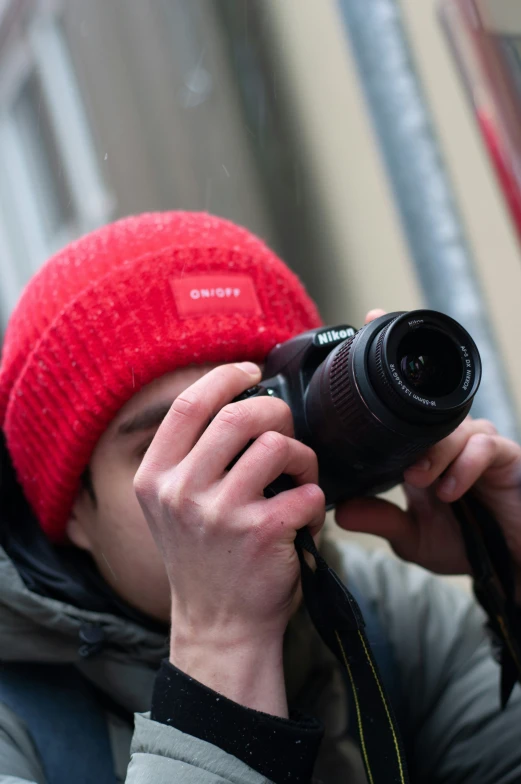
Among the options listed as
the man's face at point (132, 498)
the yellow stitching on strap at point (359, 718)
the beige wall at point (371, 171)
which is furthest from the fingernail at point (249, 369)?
the beige wall at point (371, 171)

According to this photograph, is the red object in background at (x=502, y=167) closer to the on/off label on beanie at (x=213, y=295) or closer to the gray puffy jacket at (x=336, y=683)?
the on/off label on beanie at (x=213, y=295)

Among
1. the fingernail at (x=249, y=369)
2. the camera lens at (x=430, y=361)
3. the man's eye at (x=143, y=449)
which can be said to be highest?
the fingernail at (x=249, y=369)

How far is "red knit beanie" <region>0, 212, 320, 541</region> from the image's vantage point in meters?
0.80

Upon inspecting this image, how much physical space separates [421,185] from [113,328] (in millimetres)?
516

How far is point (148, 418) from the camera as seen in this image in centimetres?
80

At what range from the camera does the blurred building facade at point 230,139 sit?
1.11 m

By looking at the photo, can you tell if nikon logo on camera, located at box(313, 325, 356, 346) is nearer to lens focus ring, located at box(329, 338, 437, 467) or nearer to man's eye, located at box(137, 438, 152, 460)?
lens focus ring, located at box(329, 338, 437, 467)

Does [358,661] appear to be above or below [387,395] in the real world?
below

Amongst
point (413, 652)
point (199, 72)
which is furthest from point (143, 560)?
point (199, 72)

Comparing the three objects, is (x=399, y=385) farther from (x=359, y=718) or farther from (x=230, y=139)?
(x=230, y=139)

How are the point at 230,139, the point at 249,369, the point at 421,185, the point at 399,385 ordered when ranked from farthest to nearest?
the point at 230,139 → the point at 421,185 → the point at 249,369 → the point at 399,385

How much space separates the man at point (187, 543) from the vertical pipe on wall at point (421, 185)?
0.80ft

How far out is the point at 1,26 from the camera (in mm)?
2076

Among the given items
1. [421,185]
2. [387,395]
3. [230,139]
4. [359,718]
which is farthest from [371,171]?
[359,718]
